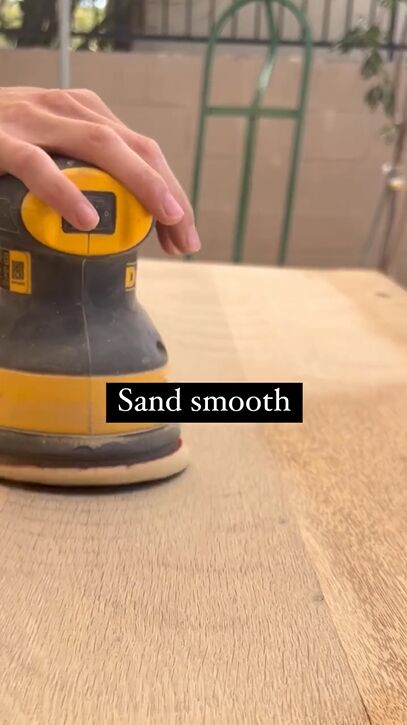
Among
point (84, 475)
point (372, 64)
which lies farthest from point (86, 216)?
point (372, 64)

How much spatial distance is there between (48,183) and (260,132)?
2009mm

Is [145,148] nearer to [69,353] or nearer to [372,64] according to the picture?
[69,353]

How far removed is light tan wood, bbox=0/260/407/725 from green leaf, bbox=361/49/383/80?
5.56 feet

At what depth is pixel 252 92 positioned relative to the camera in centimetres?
237

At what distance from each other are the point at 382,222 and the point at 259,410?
1.94 m

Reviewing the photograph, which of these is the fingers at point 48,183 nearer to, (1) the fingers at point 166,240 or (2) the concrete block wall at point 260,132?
(1) the fingers at point 166,240

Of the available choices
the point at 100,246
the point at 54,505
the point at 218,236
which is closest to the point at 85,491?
the point at 54,505

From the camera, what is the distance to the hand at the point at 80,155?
50cm

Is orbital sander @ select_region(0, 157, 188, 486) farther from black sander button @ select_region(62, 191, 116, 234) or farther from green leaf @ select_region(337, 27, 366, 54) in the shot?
green leaf @ select_region(337, 27, 366, 54)

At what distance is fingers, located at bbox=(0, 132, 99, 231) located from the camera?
491 millimetres

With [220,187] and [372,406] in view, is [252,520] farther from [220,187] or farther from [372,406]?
[220,187]

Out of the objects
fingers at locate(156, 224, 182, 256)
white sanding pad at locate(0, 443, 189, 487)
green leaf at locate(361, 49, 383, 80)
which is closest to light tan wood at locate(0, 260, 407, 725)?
white sanding pad at locate(0, 443, 189, 487)

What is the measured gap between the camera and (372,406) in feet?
2.53

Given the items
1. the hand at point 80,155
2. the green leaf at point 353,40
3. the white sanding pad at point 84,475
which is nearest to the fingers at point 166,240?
the hand at point 80,155
